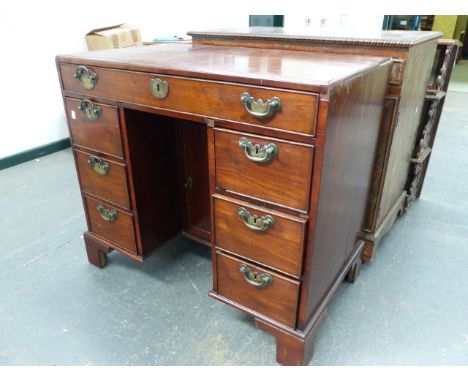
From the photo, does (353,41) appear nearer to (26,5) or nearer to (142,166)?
(142,166)

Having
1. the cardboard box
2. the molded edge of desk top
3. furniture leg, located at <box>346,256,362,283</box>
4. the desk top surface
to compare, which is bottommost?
furniture leg, located at <box>346,256,362,283</box>

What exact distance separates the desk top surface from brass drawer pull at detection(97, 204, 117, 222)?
1.58ft

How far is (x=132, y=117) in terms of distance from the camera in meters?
1.14

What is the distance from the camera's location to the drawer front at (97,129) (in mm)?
1133

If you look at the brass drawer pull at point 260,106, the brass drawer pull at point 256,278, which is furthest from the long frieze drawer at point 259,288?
the brass drawer pull at point 260,106

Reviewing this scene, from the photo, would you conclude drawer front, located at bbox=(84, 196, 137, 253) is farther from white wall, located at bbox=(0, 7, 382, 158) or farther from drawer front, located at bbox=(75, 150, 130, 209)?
white wall, located at bbox=(0, 7, 382, 158)

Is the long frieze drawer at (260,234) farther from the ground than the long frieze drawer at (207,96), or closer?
closer

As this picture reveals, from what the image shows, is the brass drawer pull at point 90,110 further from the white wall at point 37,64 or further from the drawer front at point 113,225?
the white wall at point 37,64

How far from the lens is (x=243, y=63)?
37.8 inches

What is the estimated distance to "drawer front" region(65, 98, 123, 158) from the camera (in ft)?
3.72

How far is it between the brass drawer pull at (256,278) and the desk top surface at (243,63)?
1.60ft

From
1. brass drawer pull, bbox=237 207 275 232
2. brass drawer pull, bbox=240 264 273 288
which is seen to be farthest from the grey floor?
brass drawer pull, bbox=237 207 275 232

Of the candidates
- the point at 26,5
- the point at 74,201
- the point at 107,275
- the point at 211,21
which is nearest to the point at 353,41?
the point at 107,275

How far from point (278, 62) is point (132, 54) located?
475 mm
